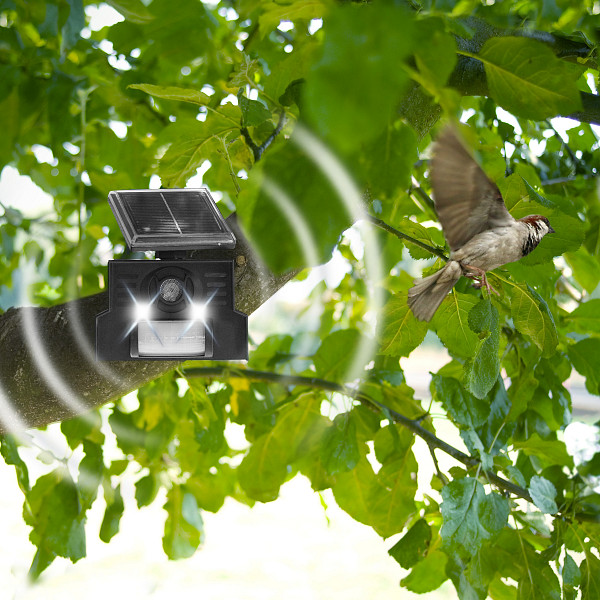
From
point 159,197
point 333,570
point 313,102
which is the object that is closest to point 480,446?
point 159,197

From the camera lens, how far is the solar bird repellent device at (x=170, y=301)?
0.51 metres

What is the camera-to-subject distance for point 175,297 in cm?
52

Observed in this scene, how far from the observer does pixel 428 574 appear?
2.66ft

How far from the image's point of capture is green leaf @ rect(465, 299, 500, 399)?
1.34 feet

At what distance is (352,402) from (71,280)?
19.2 inches

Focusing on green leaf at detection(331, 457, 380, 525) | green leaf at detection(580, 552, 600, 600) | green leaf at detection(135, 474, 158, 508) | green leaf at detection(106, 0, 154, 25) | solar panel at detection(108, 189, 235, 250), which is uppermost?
green leaf at detection(106, 0, 154, 25)

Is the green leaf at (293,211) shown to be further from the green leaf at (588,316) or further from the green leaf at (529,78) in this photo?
the green leaf at (588,316)

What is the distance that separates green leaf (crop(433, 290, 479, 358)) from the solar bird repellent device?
161 millimetres

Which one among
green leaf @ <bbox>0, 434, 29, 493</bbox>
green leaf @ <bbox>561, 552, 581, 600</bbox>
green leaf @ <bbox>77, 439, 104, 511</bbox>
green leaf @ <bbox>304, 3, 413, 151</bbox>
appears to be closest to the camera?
green leaf @ <bbox>304, 3, 413, 151</bbox>

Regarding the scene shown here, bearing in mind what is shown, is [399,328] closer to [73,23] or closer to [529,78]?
[529,78]

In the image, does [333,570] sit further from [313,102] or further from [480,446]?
[313,102]

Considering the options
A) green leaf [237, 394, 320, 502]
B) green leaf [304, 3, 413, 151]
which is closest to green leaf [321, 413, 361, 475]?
green leaf [237, 394, 320, 502]

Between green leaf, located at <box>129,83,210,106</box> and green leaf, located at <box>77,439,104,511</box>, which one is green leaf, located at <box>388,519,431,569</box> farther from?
green leaf, located at <box>129,83,210,106</box>

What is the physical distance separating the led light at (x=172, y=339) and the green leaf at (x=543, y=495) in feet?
1.17
